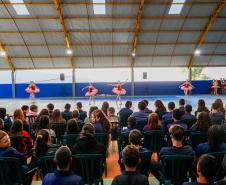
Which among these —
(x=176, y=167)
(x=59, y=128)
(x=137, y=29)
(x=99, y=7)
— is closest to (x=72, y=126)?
(x=59, y=128)

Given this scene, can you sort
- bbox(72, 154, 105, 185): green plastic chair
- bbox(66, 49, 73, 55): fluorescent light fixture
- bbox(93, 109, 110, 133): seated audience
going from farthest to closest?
bbox(66, 49, 73, 55): fluorescent light fixture < bbox(93, 109, 110, 133): seated audience < bbox(72, 154, 105, 185): green plastic chair

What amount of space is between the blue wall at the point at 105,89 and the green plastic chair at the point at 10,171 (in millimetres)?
22140

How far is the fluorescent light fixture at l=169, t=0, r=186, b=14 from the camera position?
19172 millimetres

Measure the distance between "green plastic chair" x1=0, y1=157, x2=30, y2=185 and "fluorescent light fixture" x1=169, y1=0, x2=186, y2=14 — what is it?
56.1 feet

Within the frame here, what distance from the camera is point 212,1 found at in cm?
1947

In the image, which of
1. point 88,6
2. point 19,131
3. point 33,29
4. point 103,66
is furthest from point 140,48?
point 19,131

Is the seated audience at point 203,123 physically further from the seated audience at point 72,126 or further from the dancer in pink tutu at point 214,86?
the dancer in pink tutu at point 214,86

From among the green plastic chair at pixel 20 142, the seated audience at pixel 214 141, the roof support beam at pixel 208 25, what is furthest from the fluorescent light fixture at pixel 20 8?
the seated audience at pixel 214 141

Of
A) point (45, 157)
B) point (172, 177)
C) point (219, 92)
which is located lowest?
point (172, 177)

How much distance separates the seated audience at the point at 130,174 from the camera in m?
3.17

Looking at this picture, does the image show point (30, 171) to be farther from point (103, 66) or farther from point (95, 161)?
point (103, 66)

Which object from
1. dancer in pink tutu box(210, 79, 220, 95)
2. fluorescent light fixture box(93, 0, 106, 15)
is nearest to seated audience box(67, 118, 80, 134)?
fluorescent light fixture box(93, 0, 106, 15)

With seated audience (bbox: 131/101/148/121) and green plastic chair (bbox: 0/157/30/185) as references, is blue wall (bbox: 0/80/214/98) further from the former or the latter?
green plastic chair (bbox: 0/157/30/185)

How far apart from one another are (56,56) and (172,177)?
2024 cm
